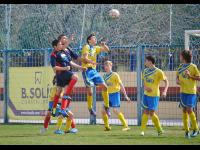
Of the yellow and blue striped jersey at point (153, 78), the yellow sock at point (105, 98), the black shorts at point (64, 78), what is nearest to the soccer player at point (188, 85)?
the yellow and blue striped jersey at point (153, 78)

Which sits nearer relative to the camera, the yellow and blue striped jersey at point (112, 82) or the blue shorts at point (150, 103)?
the blue shorts at point (150, 103)

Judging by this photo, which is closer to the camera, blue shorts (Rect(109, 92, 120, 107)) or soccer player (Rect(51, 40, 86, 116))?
soccer player (Rect(51, 40, 86, 116))

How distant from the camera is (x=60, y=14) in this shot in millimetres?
27047

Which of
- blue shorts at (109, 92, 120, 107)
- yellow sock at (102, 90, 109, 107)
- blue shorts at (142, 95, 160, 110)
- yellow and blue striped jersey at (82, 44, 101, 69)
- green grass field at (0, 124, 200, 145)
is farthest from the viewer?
blue shorts at (109, 92, 120, 107)

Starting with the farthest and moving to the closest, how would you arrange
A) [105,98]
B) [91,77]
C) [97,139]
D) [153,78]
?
1. [105,98]
2. [91,77]
3. [153,78]
4. [97,139]

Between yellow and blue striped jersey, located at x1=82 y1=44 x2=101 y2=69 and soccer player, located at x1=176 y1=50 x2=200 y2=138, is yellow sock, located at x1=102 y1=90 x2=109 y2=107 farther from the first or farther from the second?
soccer player, located at x1=176 y1=50 x2=200 y2=138

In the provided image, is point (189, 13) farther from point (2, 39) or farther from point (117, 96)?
point (117, 96)

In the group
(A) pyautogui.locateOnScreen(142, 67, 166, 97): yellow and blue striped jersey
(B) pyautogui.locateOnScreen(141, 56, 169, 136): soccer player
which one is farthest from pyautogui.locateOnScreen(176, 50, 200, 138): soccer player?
(A) pyautogui.locateOnScreen(142, 67, 166, 97): yellow and blue striped jersey

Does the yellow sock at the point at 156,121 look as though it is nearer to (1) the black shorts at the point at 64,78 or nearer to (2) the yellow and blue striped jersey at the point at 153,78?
(2) the yellow and blue striped jersey at the point at 153,78

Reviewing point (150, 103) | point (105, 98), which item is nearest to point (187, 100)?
point (150, 103)

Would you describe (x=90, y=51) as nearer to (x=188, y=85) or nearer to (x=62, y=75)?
(x=62, y=75)

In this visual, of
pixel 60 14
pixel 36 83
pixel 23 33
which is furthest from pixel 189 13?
pixel 36 83

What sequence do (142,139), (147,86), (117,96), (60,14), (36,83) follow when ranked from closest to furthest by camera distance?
1. (142,139)
2. (147,86)
3. (117,96)
4. (36,83)
5. (60,14)

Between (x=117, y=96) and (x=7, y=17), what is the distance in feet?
34.5
